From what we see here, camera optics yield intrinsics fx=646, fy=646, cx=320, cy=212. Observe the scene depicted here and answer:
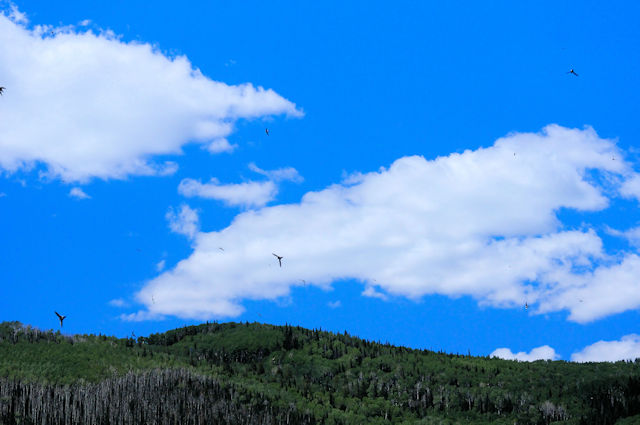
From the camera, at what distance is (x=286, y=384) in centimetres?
4288

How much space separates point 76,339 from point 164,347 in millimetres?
7979

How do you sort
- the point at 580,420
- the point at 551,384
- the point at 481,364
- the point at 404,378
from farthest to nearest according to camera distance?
the point at 481,364 → the point at 404,378 → the point at 551,384 → the point at 580,420

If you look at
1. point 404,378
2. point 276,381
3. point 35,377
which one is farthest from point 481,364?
point 35,377

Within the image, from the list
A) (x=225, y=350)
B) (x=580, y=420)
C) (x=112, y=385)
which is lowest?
(x=580, y=420)

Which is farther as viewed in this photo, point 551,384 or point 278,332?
point 278,332

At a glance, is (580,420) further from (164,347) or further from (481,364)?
(164,347)

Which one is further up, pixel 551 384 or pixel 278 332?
pixel 278 332

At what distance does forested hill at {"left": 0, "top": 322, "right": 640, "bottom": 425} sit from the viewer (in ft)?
108

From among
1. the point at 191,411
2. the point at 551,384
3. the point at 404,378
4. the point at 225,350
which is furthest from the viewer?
the point at 225,350

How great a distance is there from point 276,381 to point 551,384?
1817 centimetres

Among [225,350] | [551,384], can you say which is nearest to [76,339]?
[225,350]

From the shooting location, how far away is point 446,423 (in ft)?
121

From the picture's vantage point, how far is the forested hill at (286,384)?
33.0m

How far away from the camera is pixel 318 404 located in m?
38.2
